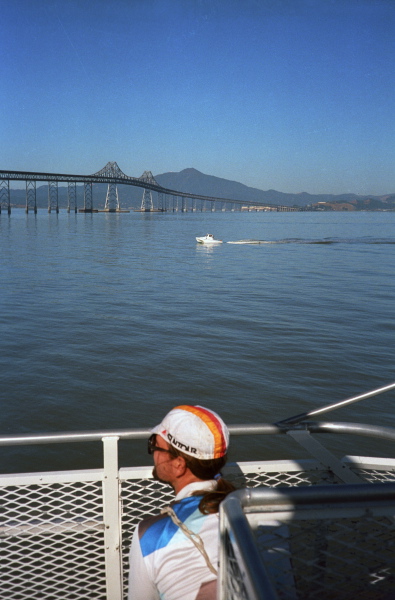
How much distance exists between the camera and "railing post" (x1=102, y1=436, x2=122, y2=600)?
1.82m

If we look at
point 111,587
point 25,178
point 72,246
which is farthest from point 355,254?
point 25,178

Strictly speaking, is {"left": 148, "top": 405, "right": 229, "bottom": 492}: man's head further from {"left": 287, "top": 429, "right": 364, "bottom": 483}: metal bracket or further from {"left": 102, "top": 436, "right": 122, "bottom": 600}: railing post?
{"left": 287, "top": 429, "right": 364, "bottom": 483}: metal bracket

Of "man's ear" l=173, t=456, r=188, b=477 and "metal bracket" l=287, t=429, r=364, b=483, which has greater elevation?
"man's ear" l=173, t=456, r=188, b=477

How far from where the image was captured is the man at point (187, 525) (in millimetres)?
1309

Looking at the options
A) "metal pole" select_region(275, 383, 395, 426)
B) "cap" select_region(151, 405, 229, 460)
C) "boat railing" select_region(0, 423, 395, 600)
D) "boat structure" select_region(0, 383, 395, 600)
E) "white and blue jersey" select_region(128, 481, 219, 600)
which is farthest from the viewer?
"metal pole" select_region(275, 383, 395, 426)

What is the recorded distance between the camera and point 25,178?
94.4 metres

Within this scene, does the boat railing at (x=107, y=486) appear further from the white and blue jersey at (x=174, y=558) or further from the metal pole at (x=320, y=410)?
the white and blue jersey at (x=174, y=558)

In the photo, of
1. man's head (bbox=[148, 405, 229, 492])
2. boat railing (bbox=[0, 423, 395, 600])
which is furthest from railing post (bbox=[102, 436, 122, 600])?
man's head (bbox=[148, 405, 229, 492])

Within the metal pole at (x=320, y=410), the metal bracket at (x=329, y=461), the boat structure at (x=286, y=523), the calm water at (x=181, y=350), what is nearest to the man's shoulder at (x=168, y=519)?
the boat structure at (x=286, y=523)

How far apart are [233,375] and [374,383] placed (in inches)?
85.8

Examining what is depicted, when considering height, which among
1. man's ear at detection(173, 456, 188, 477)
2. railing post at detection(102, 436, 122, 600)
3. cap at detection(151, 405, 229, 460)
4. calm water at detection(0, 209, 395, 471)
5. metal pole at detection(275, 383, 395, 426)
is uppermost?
cap at detection(151, 405, 229, 460)

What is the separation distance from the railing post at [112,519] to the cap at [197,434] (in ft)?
1.28

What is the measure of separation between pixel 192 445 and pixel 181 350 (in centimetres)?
851

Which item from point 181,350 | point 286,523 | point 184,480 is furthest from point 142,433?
point 181,350
